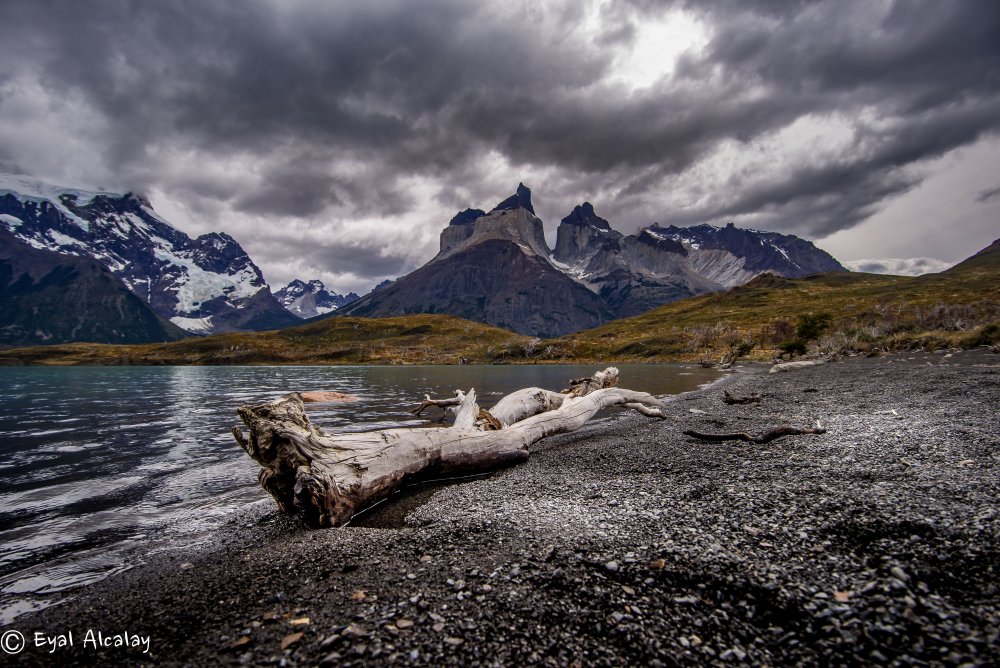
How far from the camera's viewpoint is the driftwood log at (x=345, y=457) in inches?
440

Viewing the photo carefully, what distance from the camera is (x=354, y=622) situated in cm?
623

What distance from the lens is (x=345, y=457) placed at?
478 inches

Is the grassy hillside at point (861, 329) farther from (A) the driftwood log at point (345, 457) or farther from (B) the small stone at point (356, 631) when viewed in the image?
(B) the small stone at point (356, 631)

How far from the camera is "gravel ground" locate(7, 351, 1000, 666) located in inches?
212

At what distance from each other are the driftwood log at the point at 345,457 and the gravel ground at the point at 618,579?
2.62 ft

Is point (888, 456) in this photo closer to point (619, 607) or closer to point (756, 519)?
point (756, 519)

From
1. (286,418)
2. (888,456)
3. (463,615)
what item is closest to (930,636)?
(463,615)

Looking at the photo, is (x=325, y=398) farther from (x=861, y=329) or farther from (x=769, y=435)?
(x=861, y=329)

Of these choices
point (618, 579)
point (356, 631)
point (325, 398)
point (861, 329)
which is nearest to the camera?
point (356, 631)

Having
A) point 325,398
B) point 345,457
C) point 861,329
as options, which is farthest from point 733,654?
point 861,329

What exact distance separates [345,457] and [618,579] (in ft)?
26.9

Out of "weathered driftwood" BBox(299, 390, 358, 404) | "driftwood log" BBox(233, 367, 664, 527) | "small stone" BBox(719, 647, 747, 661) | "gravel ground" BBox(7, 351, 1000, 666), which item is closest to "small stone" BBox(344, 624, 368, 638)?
"gravel ground" BBox(7, 351, 1000, 666)

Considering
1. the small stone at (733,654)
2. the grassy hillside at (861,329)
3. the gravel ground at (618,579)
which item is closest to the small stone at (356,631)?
the gravel ground at (618,579)

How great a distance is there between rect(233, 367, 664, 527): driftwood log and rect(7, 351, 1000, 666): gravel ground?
80cm
